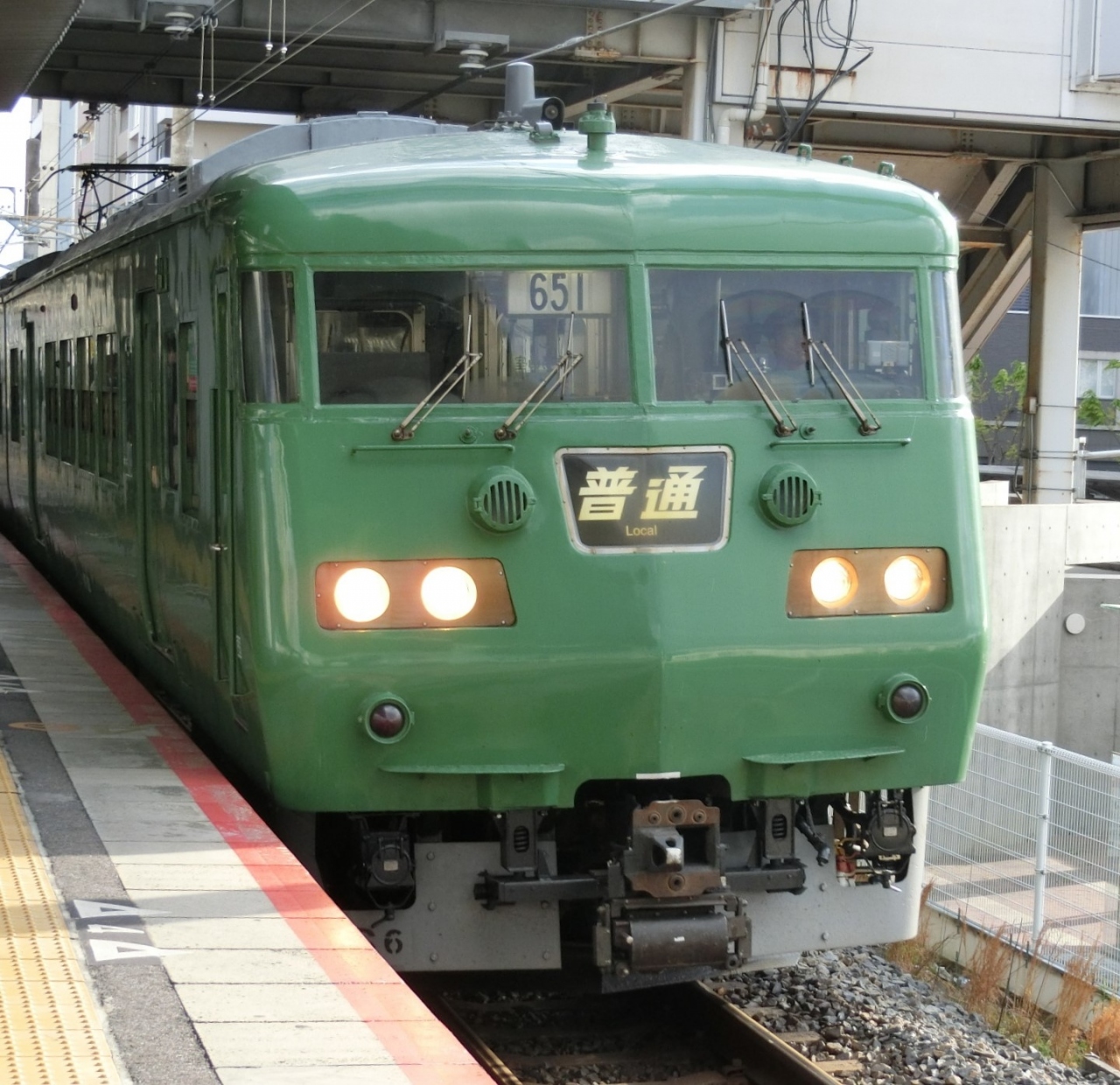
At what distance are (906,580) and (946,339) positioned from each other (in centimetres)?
87

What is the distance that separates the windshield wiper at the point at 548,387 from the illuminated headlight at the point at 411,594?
404mm

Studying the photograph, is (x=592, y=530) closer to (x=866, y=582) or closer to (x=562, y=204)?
(x=866, y=582)

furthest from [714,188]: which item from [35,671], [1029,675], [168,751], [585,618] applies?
[1029,675]

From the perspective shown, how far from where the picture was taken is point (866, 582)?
603 cm

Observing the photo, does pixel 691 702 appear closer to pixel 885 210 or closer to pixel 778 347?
pixel 778 347

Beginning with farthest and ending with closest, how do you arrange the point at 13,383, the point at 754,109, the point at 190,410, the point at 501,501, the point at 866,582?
the point at 754,109
the point at 13,383
the point at 190,410
the point at 866,582
the point at 501,501

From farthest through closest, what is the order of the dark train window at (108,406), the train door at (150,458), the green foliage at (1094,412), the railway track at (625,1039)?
the green foliage at (1094,412) → the dark train window at (108,406) → the train door at (150,458) → the railway track at (625,1039)

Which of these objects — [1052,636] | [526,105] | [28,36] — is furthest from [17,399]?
[1052,636]

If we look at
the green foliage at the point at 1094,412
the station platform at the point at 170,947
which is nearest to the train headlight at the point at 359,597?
the station platform at the point at 170,947

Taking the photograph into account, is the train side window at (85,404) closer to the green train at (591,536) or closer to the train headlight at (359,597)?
the green train at (591,536)

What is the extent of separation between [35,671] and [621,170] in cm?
440

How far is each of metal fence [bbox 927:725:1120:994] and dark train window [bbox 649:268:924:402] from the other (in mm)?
3022

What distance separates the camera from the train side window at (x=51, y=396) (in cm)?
1174

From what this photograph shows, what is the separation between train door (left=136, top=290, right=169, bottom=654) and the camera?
7.64 metres
